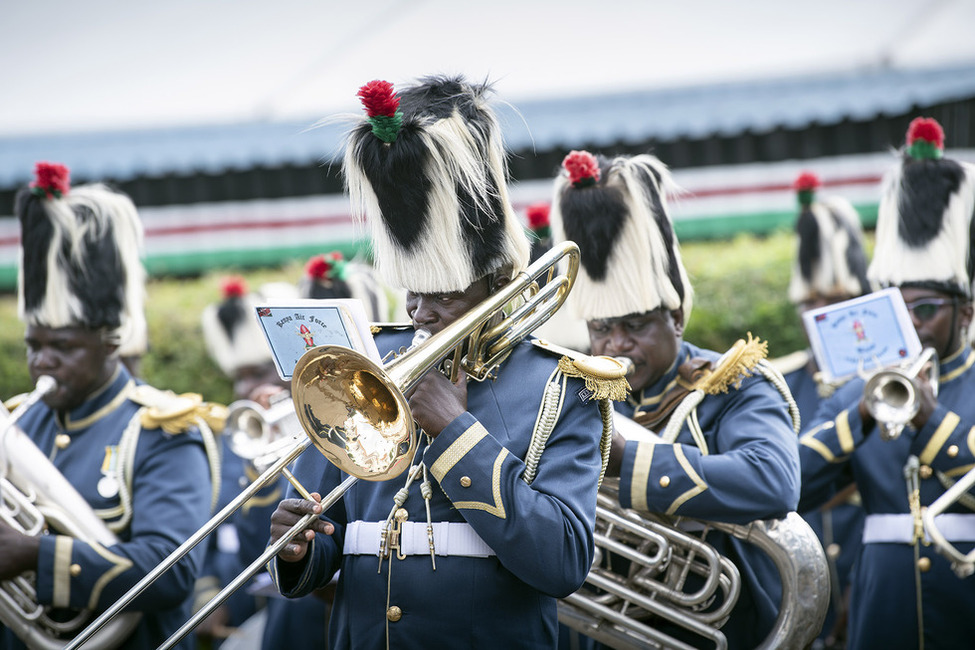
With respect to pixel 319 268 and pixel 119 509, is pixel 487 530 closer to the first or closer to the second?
pixel 119 509

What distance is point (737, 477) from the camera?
11.7ft

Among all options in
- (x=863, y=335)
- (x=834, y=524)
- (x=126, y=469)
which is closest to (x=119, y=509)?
(x=126, y=469)

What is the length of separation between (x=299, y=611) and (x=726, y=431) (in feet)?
9.24

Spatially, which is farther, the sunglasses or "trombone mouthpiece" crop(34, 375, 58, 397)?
the sunglasses

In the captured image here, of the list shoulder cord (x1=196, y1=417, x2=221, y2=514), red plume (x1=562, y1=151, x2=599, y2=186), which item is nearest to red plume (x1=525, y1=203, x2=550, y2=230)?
red plume (x1=562, y1=151, x2=599, y2=186)

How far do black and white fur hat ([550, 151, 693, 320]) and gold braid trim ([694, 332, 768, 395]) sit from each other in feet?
0.95

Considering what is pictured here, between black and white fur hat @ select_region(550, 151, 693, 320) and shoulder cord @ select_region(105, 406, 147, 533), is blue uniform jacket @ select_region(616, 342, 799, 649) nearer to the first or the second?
black and white fur hat @ select_region(550, 151, 693, 320)

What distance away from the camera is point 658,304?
396cm

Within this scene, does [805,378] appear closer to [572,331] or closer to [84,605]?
[572,331]

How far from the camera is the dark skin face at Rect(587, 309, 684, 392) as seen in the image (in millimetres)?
3984

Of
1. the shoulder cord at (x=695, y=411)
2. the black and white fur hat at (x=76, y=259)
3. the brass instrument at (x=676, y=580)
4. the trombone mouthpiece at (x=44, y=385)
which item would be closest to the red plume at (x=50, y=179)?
the black and white fur hat at (x=76, y=259)

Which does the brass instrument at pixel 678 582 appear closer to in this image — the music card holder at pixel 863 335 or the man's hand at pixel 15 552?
the music card holder at pixel 863 335

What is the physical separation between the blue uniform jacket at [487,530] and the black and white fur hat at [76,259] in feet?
5.86

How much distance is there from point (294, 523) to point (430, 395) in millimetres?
510
